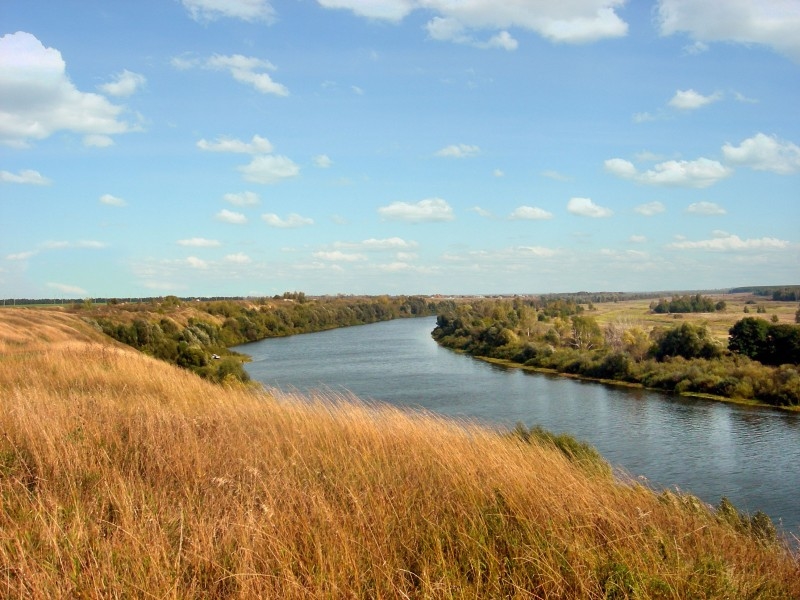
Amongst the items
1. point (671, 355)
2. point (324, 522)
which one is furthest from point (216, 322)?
point (324, 522)

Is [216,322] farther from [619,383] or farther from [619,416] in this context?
[619,416]

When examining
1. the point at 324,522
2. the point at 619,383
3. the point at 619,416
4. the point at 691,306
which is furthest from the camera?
the point at 691,306

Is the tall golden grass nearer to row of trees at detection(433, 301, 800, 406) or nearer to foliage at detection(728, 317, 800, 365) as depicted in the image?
row of trees at detection(433, 301, 800, 406)

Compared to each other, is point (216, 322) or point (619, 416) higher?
point (216, 322)

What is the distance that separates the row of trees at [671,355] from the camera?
3756 cm

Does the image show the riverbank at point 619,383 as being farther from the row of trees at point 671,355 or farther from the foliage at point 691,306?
the foliage at point 691,306

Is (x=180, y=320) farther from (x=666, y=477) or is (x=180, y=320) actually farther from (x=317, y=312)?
(x=666, y=477)

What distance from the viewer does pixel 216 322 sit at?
268 ft

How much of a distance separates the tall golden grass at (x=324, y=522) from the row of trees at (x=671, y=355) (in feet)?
120

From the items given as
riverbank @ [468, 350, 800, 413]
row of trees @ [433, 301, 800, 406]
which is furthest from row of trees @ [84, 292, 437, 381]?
row of trees @ [433, 301, 800, 406]

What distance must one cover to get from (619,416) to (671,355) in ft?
58.4

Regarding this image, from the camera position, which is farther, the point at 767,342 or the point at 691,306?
the point at 691,306

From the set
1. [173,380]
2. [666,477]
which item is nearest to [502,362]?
[666,477]

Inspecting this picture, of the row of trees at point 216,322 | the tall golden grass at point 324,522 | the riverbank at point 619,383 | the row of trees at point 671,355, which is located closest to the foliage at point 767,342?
the row of trees at point 671,355
